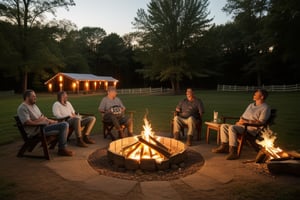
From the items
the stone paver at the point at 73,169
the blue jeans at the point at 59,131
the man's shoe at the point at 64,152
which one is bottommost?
the stone paver at the point at 73,169

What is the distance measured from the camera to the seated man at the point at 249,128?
434 centimetres

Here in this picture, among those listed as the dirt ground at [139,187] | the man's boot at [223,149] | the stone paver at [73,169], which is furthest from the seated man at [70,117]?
the man's boot at [223,149]

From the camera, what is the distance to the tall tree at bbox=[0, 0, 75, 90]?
81.2 feet

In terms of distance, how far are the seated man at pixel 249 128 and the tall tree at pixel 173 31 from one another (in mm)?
23005

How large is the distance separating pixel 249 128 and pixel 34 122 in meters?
4.06

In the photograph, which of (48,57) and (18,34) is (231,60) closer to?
(48,57)

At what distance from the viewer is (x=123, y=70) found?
46188 millimetres

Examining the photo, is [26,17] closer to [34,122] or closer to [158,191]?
[34,122]

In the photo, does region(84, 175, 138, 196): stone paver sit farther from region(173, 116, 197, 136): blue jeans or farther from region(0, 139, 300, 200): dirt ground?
region(173, 116, 197, 136): blue jeans

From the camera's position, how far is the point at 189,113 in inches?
227

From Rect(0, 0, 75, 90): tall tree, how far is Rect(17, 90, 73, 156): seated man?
2415cm

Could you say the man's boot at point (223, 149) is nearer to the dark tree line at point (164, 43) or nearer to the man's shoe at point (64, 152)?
the man's shoe at point (64, 152)

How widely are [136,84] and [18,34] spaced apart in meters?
23.3

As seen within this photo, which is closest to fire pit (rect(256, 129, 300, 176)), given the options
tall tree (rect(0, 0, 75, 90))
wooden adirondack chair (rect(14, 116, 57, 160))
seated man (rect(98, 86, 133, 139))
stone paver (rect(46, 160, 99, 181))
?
stone paver (rect(46, 160, 99, 181))
